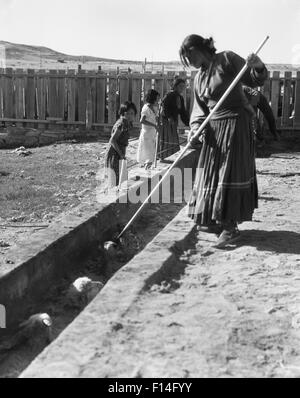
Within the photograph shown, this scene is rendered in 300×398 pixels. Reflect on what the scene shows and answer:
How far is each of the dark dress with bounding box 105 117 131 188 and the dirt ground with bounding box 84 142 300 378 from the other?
3031 mm

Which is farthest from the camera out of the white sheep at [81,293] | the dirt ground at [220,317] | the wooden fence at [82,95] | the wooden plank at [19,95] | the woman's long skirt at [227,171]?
the wooden plank at [19,95]

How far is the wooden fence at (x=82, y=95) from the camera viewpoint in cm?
1587

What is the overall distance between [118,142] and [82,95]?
8977 mm

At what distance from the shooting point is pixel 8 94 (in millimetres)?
17969

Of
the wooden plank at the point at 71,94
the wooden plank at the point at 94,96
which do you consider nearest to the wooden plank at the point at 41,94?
the wooden plank at the point at 71,94

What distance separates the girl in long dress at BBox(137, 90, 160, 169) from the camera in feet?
34.8

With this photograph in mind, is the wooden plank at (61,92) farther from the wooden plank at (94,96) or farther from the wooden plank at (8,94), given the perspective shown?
the wooden plank at (8,94)

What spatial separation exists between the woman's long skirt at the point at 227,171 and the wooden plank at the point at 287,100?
1079cm

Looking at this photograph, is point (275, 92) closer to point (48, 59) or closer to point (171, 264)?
point (171, 264)

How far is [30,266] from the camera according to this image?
15.9ft

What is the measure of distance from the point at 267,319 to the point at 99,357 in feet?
4.00

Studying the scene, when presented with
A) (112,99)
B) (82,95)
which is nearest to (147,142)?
(112,99)
